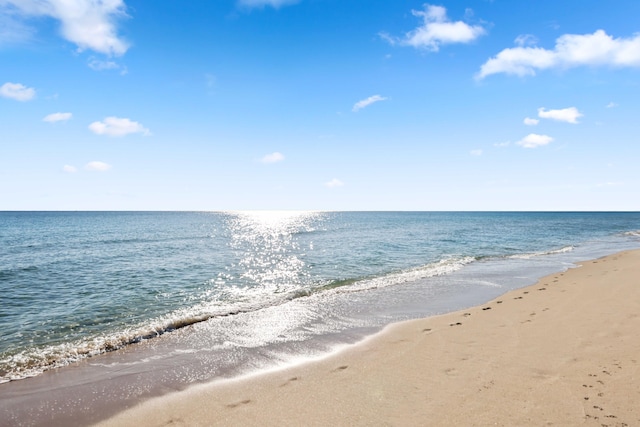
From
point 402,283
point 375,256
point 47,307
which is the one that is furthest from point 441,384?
point 375,256

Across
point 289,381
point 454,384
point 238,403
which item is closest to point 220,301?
point 289,381

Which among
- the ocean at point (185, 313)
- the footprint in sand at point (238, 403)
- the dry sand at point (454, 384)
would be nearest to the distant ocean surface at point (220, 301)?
the ocean at point (185, 313)

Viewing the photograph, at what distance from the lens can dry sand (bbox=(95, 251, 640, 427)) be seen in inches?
232

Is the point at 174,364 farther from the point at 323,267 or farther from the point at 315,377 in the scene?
the point at 323,267

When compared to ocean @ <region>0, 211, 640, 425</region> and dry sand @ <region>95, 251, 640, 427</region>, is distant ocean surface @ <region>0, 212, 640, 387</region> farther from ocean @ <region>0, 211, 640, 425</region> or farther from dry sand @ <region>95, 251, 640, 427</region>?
dry sand @ <region>95, 251, 640, 427</region>

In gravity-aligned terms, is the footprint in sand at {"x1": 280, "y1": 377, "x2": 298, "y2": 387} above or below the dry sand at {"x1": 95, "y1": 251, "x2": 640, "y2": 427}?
below

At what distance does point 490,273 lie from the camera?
22609mm

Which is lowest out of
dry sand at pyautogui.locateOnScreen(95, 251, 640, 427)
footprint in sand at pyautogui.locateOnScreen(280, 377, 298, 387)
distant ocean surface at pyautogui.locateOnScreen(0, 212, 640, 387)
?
distant ocean surface at pyautogui.locateOnScreen(0, 212, 640, 387)

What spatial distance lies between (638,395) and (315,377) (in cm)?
618

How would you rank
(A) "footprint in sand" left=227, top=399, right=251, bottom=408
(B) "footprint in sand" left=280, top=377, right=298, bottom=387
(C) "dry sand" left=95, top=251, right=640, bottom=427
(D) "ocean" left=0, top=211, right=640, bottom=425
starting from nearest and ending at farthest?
(C) "dry sand" left=95, top=251, right=640, bottom=427
(A) "footprint in sand" left=227, top=399, right=251, bottom=408
(B) "footprint in sand" left=280, top=377, right=298, bottom=387
(D) "ocean" left=0, top=211, right=640, bottom=425

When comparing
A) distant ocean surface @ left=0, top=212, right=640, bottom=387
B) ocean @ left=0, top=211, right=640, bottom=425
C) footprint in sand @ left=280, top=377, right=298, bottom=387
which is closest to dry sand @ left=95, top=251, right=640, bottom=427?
footprint in sand @ left=280, top=377, right=298, bottom=387

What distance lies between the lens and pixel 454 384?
6969 millimetres

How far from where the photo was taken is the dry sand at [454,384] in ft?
19.3

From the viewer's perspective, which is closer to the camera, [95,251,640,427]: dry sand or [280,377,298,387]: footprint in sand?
[95,251,640,427]: dry sand
